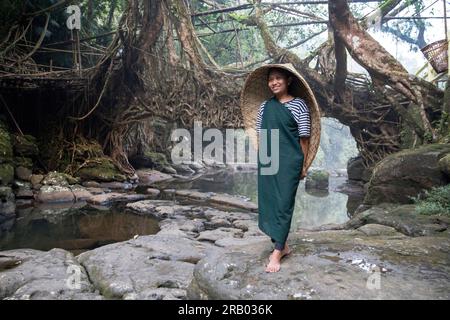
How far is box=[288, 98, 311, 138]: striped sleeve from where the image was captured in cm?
255

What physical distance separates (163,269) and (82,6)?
9.91 metres

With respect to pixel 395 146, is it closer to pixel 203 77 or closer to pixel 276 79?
pixel 203 77

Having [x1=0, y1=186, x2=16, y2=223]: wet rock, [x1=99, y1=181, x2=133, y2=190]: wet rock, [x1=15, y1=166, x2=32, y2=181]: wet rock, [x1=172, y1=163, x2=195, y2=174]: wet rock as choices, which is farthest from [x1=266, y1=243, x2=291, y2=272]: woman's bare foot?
[x1=172, y1=163, x2=195, y2=174]: wet rock

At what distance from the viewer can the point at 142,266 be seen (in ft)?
10.8

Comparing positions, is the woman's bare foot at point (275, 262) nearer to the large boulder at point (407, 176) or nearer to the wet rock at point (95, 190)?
the large boulder at point (407, 176)

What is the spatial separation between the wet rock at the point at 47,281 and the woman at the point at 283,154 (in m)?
1.36

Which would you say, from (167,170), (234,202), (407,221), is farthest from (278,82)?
(167,170)

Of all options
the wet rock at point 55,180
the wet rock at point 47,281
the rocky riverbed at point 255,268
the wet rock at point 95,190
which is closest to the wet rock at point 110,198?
the wet rock at point 95,190

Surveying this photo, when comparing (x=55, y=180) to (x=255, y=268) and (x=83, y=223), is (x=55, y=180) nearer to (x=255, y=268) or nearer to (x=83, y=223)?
(x=83, y=223)

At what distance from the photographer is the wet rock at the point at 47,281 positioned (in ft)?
8.73

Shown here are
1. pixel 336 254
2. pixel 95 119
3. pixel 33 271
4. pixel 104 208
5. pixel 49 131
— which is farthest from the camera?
pixel 95 119

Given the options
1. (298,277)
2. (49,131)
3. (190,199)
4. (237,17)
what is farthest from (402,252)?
(49,131)

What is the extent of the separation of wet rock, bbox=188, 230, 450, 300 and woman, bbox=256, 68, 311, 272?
21 centimetres

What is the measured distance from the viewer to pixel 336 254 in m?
2.51
